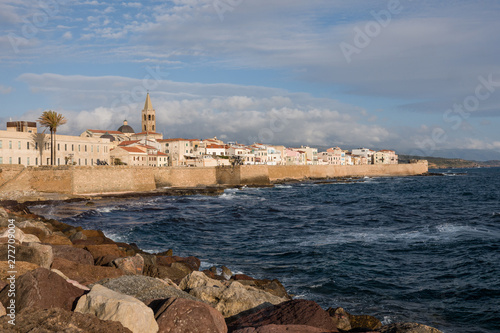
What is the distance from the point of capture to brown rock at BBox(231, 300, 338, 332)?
6941mm

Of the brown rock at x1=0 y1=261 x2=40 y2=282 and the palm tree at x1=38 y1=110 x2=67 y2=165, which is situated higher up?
the palm tree at x1=38 y1=110 x2=67 y2=165

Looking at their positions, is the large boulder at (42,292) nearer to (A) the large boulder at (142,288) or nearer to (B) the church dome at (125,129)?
(A) the large boulder at (142,288)

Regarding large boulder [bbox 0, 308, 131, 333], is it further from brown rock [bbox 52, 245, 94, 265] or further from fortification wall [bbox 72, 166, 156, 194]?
fortification wall [bbox 72, 166, 156, 194]

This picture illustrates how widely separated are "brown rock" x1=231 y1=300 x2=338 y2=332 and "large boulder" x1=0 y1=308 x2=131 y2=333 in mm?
2361

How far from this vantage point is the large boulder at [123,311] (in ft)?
18.5

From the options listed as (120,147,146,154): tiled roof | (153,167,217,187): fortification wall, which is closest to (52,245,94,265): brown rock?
(153,167,217,187): fortification wall

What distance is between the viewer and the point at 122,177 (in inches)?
2052

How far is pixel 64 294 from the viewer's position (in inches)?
262

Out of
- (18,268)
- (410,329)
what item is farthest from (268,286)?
(18,268)

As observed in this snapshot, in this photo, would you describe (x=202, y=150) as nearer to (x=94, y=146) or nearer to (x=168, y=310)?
(x=94, y=146)

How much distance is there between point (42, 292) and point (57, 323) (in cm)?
146

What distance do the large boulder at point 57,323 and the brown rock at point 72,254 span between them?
5.68m

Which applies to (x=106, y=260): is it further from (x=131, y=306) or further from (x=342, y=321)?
(x=342, y=321)

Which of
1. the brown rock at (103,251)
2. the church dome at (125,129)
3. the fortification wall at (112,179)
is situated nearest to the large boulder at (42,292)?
the brown rock at (103,251)
